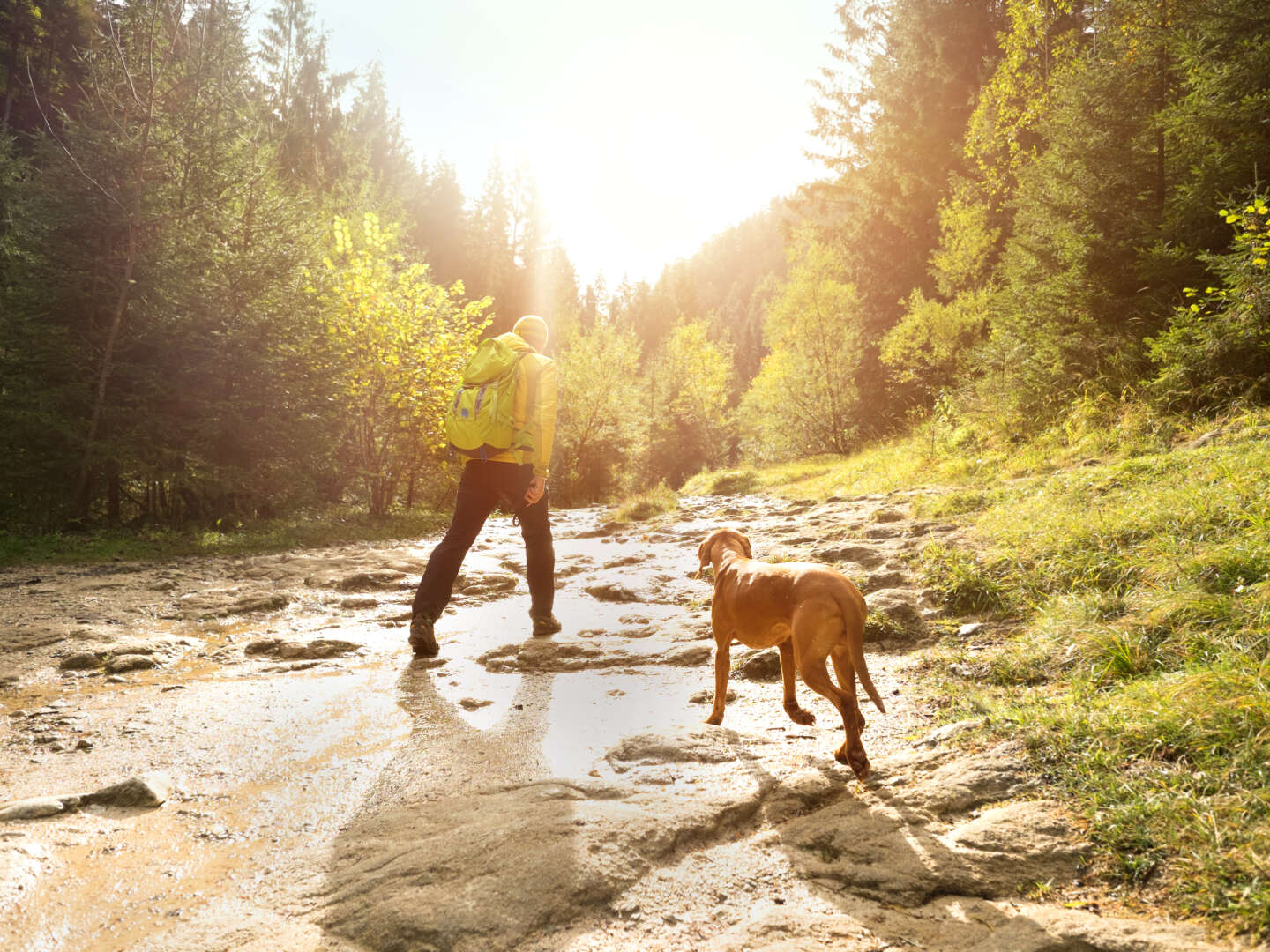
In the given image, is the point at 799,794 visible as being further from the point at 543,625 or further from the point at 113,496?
the point at 113,496

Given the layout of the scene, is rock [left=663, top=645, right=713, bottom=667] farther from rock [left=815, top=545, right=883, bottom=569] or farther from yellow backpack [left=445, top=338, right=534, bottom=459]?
rock [left=815, top=545, right=883, bottom=569]

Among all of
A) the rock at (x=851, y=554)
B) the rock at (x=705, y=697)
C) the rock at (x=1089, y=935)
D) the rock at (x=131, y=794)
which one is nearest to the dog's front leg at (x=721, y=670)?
the rock at (x=705, y=697)

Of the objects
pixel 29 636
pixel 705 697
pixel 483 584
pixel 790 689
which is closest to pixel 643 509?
pixel 483 584

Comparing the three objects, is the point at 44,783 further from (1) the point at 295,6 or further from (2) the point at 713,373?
(1) the point at 295,6

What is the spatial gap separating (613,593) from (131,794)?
534 centimetres

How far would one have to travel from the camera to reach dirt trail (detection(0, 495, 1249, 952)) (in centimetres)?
201

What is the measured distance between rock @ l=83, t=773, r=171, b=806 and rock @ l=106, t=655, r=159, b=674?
8.32ft

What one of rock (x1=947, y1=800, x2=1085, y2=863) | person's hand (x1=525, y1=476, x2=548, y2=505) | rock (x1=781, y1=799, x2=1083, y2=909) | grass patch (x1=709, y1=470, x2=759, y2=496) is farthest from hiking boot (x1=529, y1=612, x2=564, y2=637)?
grass patch (x1=709, y1=470, x2=759, y2=496)

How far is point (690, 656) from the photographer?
208 inches

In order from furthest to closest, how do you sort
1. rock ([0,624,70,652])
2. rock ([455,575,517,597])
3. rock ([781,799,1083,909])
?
rock ([455,575,517,597])
rock ([0,624,70,652])
rock ([781,799,1083,909])

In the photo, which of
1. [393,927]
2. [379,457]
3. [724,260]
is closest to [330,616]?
[393,927]

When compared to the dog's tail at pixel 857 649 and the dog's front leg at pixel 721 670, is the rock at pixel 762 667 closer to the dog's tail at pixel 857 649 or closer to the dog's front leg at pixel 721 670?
the dog's front leg at pixel 721 670

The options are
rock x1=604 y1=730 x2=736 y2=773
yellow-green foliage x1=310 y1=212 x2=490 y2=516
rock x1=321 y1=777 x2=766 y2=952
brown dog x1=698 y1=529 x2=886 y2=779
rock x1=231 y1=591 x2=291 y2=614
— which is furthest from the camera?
yellow-green foliage x1=310 y1=212 x2=490 y2=516

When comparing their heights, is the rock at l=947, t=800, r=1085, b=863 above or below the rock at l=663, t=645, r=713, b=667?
above
